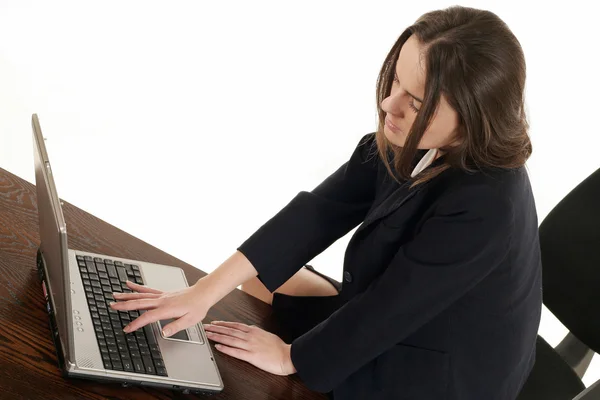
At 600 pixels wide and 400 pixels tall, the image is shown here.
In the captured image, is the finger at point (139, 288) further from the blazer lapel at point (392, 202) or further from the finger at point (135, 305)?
the blazer lapel at point (392, 202)

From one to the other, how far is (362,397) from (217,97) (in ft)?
9.86

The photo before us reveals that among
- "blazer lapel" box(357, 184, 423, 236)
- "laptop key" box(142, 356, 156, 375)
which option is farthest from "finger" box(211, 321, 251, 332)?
"blazer lapel" box(357, 184, 423, 236)

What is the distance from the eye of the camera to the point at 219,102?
4.24 metres

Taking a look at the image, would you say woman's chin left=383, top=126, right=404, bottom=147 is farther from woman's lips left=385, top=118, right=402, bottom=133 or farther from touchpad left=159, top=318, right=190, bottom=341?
touchpad left=159, top=318, right=190, bottom=341

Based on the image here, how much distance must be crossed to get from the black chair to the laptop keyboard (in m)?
0.87

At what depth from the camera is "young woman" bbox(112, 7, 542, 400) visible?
1.34m

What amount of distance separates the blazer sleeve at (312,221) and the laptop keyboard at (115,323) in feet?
0.90

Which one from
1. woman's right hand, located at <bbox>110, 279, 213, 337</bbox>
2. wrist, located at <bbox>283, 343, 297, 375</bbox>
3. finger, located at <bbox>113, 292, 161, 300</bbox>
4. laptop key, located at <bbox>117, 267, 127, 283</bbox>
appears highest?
laptop key, located at <bbox>117, 267, 127, 283</bbox>

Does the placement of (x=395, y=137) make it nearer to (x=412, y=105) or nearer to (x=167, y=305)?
(x=412, y=105)

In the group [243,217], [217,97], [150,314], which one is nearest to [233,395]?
[150,314]

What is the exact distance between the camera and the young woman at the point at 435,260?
1345 mm

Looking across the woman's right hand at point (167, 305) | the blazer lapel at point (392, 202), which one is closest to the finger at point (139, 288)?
the woman's right hand at point (167, 305)

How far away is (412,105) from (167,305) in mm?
534

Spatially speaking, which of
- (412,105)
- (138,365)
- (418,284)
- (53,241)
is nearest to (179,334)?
(138,365)
